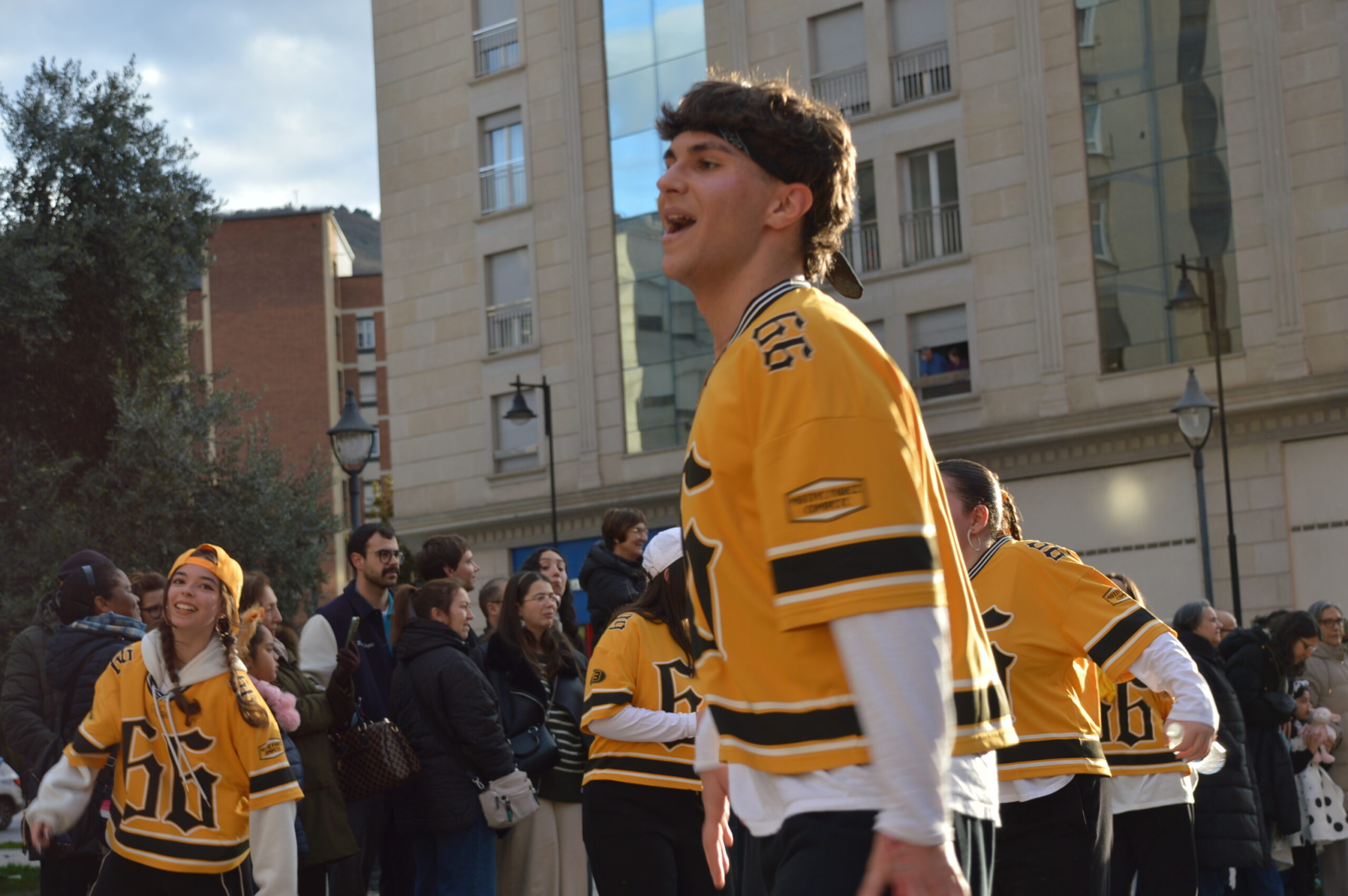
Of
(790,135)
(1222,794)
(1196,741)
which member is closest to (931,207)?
(1222,794)

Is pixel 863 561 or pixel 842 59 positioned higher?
pixel 842 59

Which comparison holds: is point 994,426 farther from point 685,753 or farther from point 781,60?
point 685,753

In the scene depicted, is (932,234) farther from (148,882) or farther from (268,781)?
(148,882)

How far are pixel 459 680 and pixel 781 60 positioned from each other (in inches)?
1062

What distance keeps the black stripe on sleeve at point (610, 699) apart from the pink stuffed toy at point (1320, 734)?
8.18m

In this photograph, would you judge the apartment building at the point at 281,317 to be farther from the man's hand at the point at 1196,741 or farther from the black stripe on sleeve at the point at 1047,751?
the man's hand at the point at 1196,741

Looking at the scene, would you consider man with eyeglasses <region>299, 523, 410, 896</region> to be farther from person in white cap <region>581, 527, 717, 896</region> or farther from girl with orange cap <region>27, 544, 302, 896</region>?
girl with orange cap <region>27, 544, 302, 896</region>

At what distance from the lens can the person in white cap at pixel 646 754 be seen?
22.5 ft

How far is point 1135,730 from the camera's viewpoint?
7242mm

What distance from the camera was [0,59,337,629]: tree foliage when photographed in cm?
2709

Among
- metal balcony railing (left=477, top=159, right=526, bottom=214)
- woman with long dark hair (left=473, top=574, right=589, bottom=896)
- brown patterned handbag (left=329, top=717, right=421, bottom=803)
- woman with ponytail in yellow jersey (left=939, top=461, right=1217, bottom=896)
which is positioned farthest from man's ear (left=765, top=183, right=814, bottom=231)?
metal balcony railing (left=477, top=159, right=526, bottom=214)

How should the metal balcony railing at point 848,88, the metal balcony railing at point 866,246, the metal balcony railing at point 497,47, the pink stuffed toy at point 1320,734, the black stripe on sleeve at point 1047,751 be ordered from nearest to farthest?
the black stripe on sleeve at point 1047,751, the pink stuffed toy at point 1320,734, the metal balcony railing at point 866,246, the metal balcony railing at point 848,88, the metal balcony railing at point 497,47

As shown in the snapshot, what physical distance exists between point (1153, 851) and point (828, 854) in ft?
16.2

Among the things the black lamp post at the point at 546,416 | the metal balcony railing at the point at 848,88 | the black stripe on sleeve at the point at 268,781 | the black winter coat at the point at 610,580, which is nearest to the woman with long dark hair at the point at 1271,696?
the black winter coat at the point at 610,580
